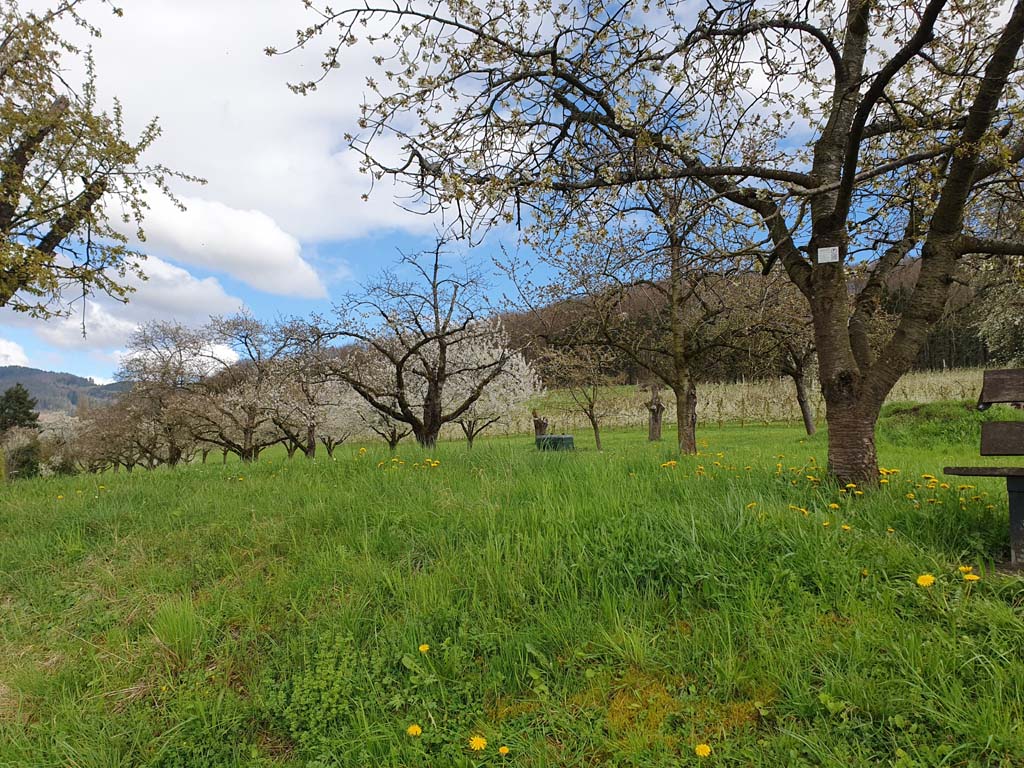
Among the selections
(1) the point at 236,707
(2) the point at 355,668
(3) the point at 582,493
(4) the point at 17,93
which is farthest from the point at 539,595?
(4) the point at 17,93

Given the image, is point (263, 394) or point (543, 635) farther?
point (263, 394)

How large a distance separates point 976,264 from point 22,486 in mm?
14237

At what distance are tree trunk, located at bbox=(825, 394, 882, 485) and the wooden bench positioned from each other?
2.86 feet

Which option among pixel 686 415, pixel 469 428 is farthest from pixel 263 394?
pixel 686 415

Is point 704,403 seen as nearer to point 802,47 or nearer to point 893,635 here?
point 802,47

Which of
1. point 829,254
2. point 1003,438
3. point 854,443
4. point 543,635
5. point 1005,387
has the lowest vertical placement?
point 543,635

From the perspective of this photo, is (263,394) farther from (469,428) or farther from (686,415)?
(686,415)

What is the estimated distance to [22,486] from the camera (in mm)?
7445

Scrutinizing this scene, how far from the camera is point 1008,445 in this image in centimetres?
312

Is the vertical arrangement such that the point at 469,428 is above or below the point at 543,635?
above

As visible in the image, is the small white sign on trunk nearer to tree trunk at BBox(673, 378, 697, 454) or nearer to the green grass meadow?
the green grass meadow

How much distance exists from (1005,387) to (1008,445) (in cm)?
45

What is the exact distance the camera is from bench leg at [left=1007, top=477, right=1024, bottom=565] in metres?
2.85

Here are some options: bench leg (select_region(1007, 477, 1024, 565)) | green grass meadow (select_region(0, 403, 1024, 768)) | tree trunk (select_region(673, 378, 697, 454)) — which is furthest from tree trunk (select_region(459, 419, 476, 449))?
bench leg (select_region(1007, 477, 1024, 565))
